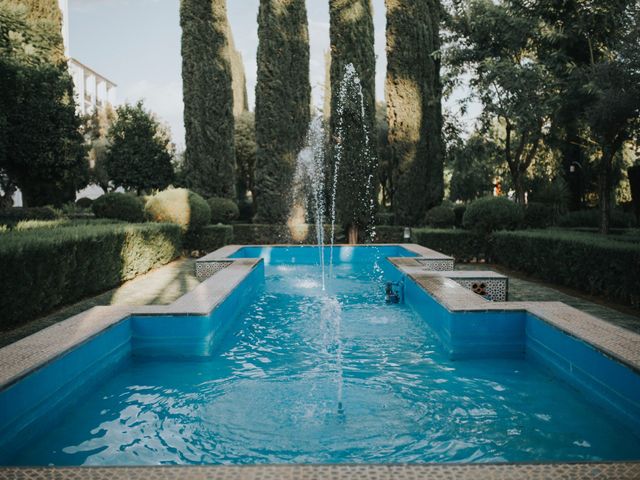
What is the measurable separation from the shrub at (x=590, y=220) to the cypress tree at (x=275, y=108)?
29.5ft

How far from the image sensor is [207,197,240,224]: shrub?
60.5 ft

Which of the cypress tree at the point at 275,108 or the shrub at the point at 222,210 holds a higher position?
the cypress tree at the point at 275,108

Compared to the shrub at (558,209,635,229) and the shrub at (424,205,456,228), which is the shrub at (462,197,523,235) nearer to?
the shrub at (424,205,456,228)

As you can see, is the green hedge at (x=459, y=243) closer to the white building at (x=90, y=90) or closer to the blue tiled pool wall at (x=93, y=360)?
the blue tiled pool wall at (x=93, y=360)

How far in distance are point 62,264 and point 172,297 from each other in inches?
62.7

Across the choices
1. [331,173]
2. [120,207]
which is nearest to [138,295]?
A: [120,207]

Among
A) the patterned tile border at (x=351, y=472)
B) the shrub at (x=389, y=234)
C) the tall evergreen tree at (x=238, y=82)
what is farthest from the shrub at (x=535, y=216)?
the tall evergreen tree at (x=238, y=82)

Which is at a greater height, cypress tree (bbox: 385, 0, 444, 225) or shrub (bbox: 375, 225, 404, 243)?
cypress tree (bbox: 385, 0, 444, 225)

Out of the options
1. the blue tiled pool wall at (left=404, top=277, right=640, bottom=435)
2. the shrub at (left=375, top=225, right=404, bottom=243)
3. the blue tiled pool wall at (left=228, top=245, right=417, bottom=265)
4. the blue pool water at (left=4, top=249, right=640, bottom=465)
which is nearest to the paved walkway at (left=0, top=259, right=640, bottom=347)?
the blue tiled pool wall at (left=404, top=277, right=640, bottom=435)

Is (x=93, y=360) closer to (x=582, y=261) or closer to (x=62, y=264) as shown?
(x=62, y=264)

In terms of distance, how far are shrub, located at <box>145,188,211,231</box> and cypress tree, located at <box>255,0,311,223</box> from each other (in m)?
3.92

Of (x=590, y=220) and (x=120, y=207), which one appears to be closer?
(x=120, y=207)

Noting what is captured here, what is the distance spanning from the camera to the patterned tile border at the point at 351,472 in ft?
7.08

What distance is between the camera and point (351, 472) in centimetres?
223
